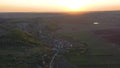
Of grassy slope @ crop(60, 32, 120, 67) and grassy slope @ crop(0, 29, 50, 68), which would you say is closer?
grassy slope @ crop(0, 29, 50, 68)

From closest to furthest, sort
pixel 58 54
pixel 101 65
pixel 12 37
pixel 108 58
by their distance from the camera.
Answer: pixel 101 65 < pixel 108 58 < pixel 58 54 < pixel 12 37

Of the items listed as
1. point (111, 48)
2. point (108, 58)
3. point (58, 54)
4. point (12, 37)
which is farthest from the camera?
point (12, 37)

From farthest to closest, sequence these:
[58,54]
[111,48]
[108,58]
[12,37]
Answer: [12,37]
[111,48]
[58,54]
[108,58]

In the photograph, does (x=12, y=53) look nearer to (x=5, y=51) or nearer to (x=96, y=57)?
(x=5, y=51)

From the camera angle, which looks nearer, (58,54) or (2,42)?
(58,54)

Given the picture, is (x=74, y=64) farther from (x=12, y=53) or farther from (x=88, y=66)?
(x=12, y=53)

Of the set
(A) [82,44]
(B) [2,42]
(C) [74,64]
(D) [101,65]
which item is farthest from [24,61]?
(A) [82,44]

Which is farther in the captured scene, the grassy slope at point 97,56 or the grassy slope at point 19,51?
the grassy slope at point 97,56

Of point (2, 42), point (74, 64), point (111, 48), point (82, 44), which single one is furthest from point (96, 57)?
point (2, 42)

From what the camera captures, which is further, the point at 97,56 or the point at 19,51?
the point at 19,51
